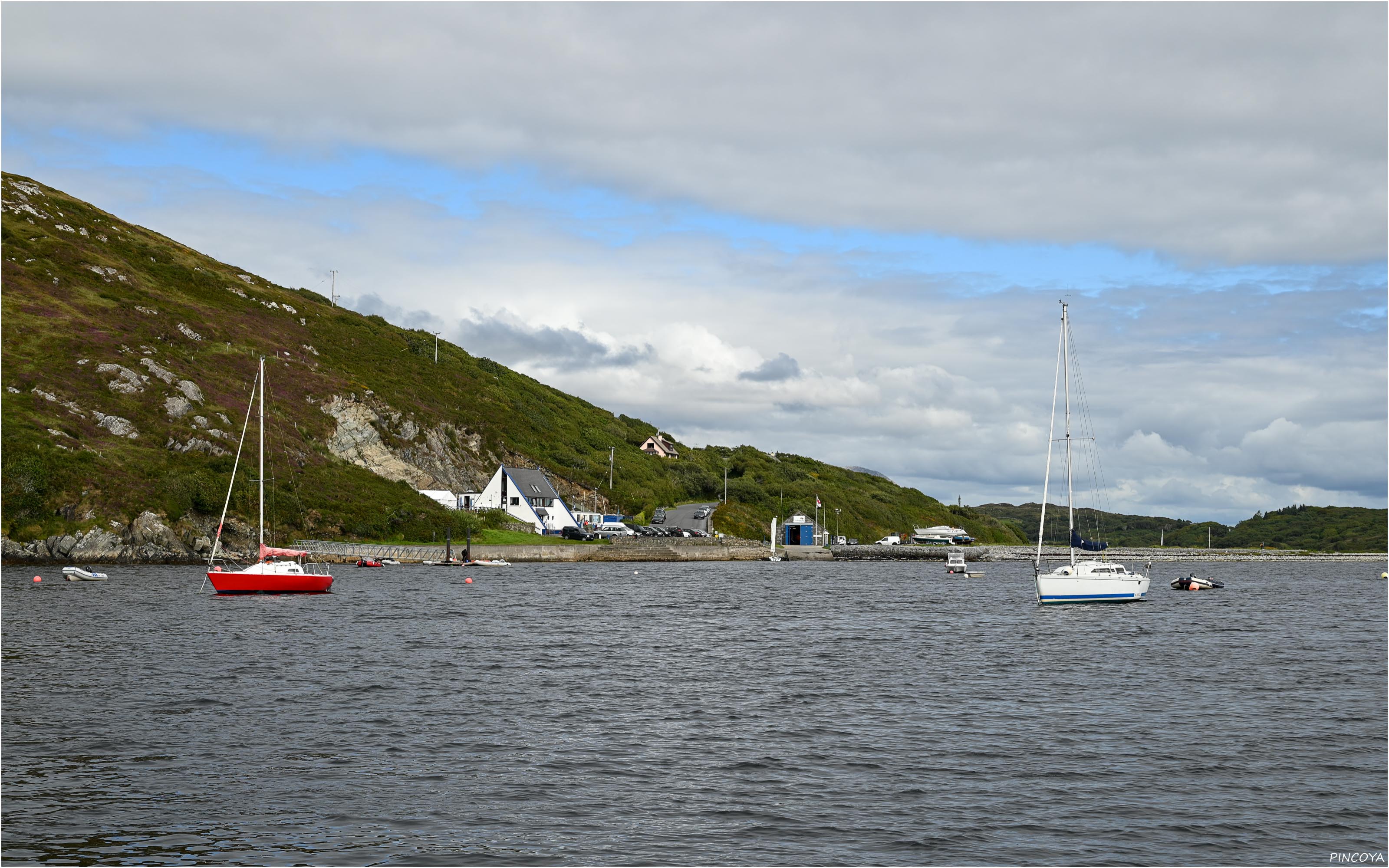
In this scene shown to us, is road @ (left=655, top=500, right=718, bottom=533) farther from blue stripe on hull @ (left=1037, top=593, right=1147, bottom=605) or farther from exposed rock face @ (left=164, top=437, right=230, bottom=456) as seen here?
blue stripe on hull @ (left=1037, top=593, right=1147, bottom=605)

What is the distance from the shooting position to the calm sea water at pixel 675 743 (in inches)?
730

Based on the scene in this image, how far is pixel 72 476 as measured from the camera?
103 m

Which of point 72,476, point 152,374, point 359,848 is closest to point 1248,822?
point 359,848

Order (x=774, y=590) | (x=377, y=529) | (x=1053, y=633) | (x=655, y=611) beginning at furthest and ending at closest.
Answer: (x=377, y=529) < (x=774, y=590) < (x=655, y=611) < (x=1053, y=633)

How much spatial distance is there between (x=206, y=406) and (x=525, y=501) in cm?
4274

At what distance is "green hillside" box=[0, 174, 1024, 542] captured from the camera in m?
108

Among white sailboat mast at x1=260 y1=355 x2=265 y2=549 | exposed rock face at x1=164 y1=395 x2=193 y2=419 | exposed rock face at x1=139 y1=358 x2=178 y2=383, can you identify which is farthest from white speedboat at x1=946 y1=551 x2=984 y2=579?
exposed rock face at x1=139 y1=358 x2=178 y2=383

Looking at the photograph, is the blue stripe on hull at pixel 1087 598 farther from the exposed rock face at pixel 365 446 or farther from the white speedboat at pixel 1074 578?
the exposed rock face at pixel 365 446

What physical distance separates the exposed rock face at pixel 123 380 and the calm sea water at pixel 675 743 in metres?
73.7

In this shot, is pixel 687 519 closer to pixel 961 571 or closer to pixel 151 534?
pixel 961 571

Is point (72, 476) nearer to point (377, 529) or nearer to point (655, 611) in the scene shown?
point (377, 529)

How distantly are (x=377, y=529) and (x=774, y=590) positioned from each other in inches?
2151

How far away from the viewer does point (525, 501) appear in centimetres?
14738

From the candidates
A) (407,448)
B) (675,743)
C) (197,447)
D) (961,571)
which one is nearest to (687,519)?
(407,448)
